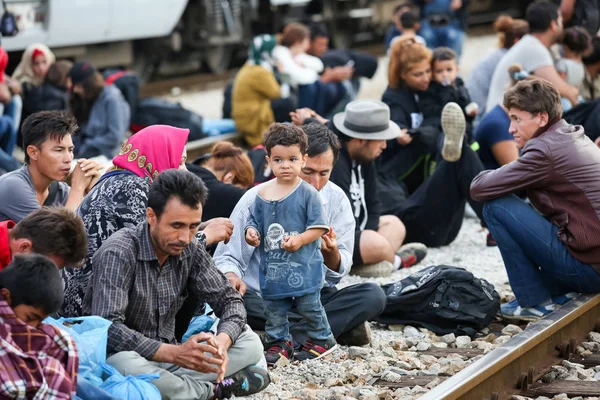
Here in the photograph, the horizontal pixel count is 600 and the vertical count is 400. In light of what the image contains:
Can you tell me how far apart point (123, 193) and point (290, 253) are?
816 millimetres

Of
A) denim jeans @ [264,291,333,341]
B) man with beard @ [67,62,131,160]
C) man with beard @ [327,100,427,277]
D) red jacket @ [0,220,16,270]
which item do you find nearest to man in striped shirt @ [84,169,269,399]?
red jacket @ [0,220,16,270]

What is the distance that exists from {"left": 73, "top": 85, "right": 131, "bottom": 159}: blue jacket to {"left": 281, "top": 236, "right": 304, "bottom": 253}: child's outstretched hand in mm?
5431

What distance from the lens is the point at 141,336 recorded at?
15.5ft

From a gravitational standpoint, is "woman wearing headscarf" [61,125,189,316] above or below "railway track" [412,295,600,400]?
above

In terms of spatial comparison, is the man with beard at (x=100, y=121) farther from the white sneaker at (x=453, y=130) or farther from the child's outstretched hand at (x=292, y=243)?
the child's outstretched hand at (x=292, y=243)

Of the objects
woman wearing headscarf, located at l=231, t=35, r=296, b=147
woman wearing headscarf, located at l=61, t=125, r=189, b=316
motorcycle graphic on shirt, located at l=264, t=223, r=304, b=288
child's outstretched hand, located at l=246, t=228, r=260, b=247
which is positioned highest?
woman wearing headscarf, located at l=61, t=125, r=189, b=316

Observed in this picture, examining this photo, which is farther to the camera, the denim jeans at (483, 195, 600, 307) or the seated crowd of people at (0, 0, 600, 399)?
the denim jeans at (483, 195, 600, 307)

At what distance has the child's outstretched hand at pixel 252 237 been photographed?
215 inches

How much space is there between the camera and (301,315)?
5734 mm

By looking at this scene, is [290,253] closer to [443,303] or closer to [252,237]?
[252,237]

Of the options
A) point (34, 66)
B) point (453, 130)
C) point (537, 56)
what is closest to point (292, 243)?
point (453, 130)

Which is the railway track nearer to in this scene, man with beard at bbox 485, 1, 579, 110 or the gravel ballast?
the gravel ballast

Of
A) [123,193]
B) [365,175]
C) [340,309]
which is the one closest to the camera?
[123,193]

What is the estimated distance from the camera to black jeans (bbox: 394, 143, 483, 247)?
27.1 feet
